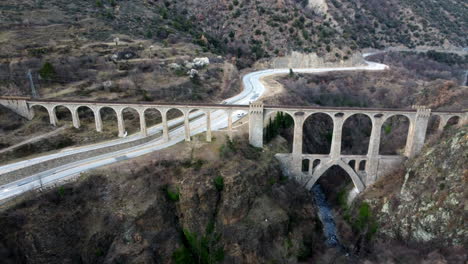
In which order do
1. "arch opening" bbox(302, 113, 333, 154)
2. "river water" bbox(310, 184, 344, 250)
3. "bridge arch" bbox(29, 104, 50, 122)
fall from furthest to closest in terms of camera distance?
"arch opening" bbox(302, 113, 333, 154) < "bridge arch" bbox(29, 104, 50, 122) < "river water" bbox(310, 184, 344, 250)

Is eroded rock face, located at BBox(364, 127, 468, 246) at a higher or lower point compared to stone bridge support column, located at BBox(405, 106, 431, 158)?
lower

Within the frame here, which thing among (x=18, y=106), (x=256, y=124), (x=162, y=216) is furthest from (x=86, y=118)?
(x=256, y=124)

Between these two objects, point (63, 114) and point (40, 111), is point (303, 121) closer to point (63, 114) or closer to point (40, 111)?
point (63, 114)

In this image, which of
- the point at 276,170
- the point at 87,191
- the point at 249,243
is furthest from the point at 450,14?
Answer: the point at 87,191

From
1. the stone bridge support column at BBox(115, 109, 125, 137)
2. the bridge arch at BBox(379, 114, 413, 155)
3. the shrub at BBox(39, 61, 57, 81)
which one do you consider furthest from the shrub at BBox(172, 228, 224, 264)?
the shrub at BBox(39, 61, 57, 81)

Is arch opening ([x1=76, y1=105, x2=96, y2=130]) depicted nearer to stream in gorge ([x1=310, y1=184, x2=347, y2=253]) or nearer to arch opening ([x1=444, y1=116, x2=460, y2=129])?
stream in gorge ([x1=310, y1=184, x2=347, y2=253])

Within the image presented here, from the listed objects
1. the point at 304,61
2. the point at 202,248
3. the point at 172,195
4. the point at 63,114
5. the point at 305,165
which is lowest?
the point at 202,248

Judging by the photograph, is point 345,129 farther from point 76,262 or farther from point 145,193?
point 76,262
